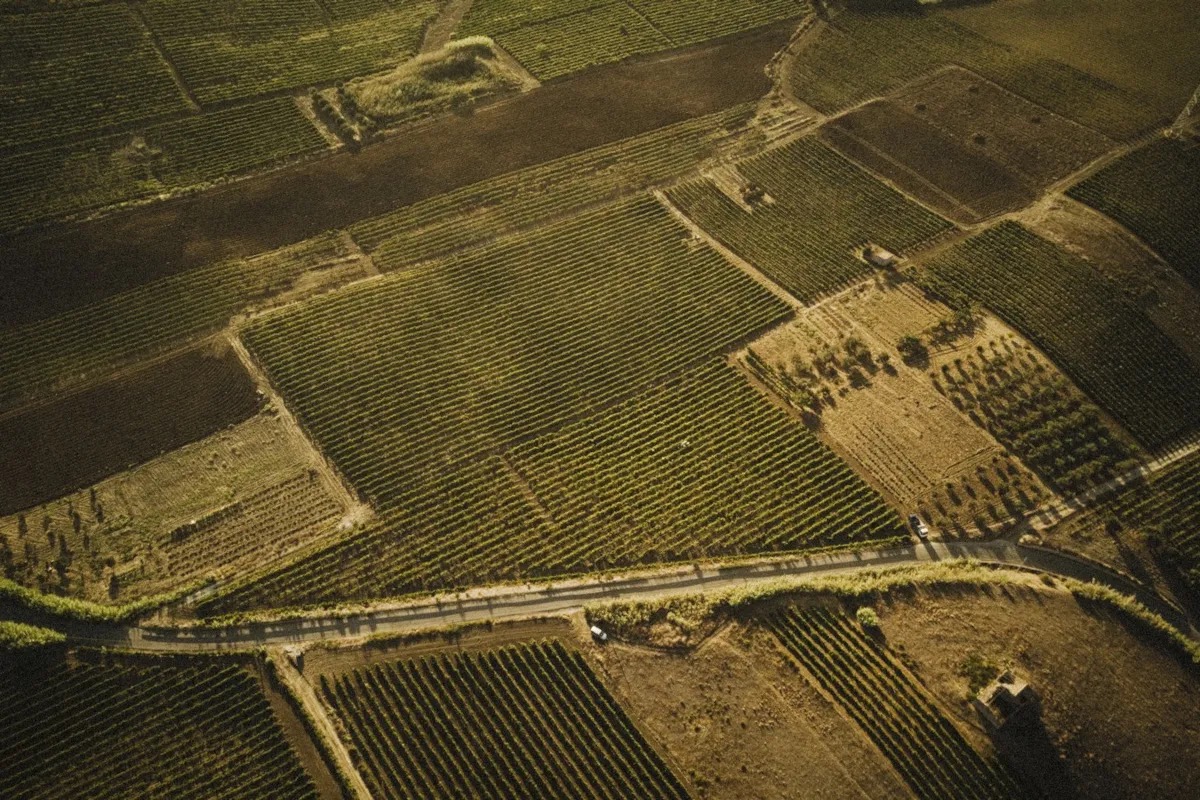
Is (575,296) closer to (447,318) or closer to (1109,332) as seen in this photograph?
(447,318)

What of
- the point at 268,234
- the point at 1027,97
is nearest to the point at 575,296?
the point at 268,234

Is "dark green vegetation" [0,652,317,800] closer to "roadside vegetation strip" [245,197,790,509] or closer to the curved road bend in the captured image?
the curved road bend

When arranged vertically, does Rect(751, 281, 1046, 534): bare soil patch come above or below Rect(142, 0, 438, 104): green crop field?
below

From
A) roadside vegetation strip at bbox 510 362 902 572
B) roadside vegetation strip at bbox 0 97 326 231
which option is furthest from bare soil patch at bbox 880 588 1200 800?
roadside vegetation strip at bbox 0 97 326 231

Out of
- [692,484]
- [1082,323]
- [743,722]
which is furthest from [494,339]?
[1082,323]

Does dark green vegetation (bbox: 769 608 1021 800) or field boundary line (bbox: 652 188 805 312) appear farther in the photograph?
field boundary line (bbox: 652 188 805 312)

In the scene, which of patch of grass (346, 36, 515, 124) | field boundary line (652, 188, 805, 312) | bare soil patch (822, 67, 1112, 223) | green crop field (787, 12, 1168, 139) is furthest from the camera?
green crop field (787, 12, 1168, 139)

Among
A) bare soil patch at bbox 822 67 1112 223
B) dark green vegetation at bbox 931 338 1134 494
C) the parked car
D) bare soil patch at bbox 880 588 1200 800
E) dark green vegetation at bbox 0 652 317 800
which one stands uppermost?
bare soil patch at bbox 822 67 1112 223
